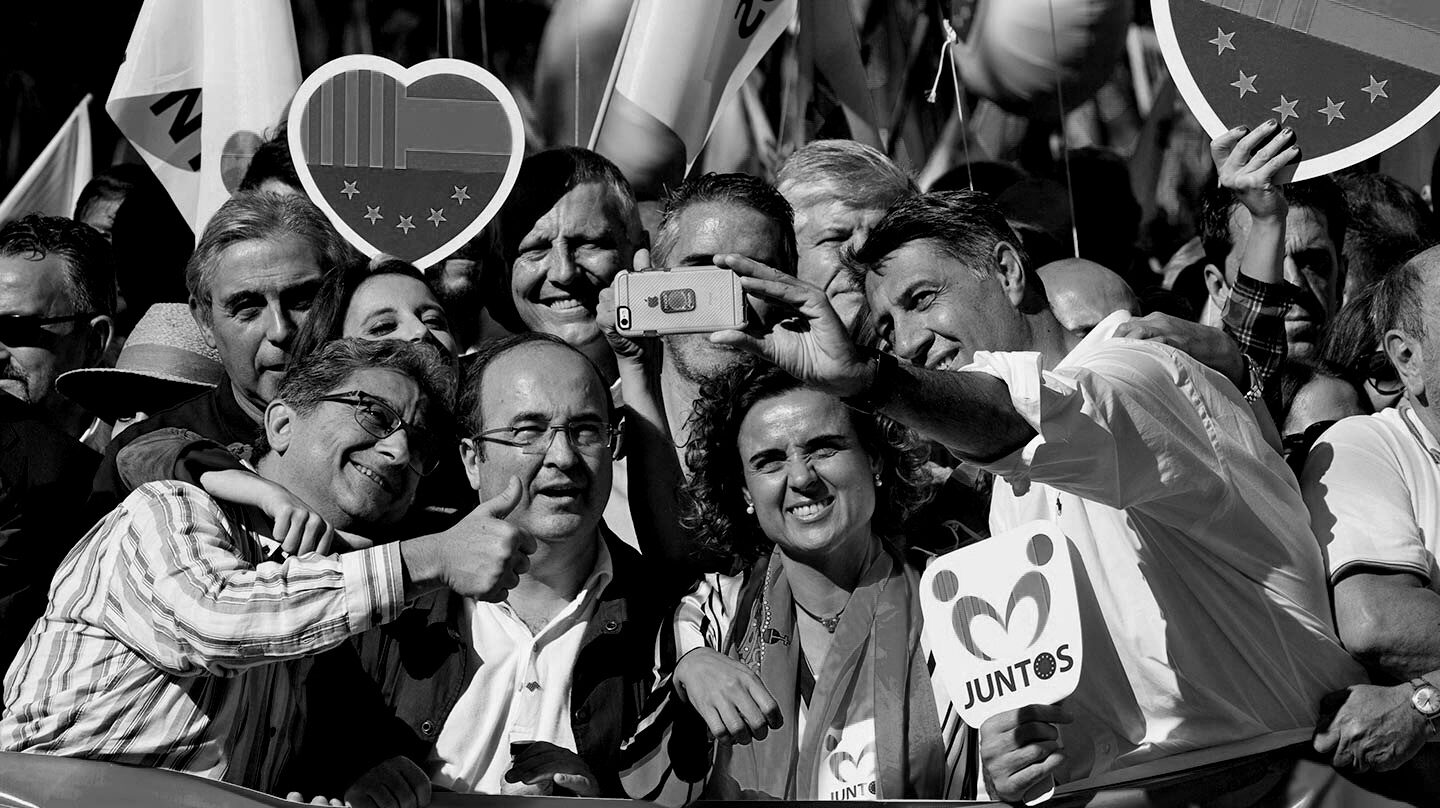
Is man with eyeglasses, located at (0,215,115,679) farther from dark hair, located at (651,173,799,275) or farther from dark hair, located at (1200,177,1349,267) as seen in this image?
dark hair, located at (1200,177,1349,267)

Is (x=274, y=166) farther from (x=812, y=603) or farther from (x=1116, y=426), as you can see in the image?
(x=1116, y=426)

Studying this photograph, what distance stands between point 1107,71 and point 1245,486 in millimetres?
3109

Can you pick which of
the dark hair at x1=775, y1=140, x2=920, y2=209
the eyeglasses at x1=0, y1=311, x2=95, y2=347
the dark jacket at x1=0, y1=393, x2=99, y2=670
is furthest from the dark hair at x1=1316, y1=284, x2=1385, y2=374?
the eyeglasses at x1=0, y1=311, x2=95, y2=347

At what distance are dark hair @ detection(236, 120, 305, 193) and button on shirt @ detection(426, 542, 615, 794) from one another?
1916 millimetres

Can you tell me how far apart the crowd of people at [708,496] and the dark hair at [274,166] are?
0.10 feet

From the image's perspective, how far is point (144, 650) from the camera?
10.0 ft

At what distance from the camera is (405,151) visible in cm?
515

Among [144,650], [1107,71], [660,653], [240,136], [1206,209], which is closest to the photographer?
[144,650]

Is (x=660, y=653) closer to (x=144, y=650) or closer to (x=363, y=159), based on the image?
(x=144, y=650)

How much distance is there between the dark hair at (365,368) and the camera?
385 cm

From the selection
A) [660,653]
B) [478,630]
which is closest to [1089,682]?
[660,653]

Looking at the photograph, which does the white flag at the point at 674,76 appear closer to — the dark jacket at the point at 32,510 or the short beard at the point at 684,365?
the short beard at the point at 684,365

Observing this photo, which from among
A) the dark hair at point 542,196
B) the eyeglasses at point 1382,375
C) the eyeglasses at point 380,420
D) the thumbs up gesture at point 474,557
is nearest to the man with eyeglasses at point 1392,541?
the eyeglasses at point 1382,375

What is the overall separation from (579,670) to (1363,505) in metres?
1.65
